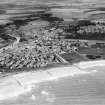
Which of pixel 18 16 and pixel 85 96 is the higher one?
pixel 18 16

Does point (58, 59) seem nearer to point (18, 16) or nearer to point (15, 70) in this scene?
point (15, 70)

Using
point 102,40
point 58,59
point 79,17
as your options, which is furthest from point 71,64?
point 79,17

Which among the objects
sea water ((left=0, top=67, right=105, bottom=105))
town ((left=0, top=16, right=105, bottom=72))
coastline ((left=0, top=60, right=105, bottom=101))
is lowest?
sea water ((left=0, top=67, right=105, bottom=105))

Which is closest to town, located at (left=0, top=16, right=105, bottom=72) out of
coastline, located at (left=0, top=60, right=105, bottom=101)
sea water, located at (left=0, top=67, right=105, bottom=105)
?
coastline, located at (left=0, top=60, right=105, bottom=101)

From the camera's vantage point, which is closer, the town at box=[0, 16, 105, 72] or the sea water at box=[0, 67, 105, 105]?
the sea water at box=[0, 67, 105, 105]

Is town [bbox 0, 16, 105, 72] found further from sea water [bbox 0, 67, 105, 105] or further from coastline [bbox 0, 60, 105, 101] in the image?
sea water [bbox 0, 67, 105, 105]

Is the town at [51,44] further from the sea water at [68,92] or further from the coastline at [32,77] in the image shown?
the sea water at [68,92]

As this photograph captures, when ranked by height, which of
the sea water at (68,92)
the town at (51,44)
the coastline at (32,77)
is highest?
the town at (51,44)

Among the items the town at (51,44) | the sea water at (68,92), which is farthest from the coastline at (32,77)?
the town at (51,44)

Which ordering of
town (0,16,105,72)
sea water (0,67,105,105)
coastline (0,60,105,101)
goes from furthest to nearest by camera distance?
1. town (0,16,105,72)
2. coastline (0,60,105,101)
3. sea water (0,67,105,105)
